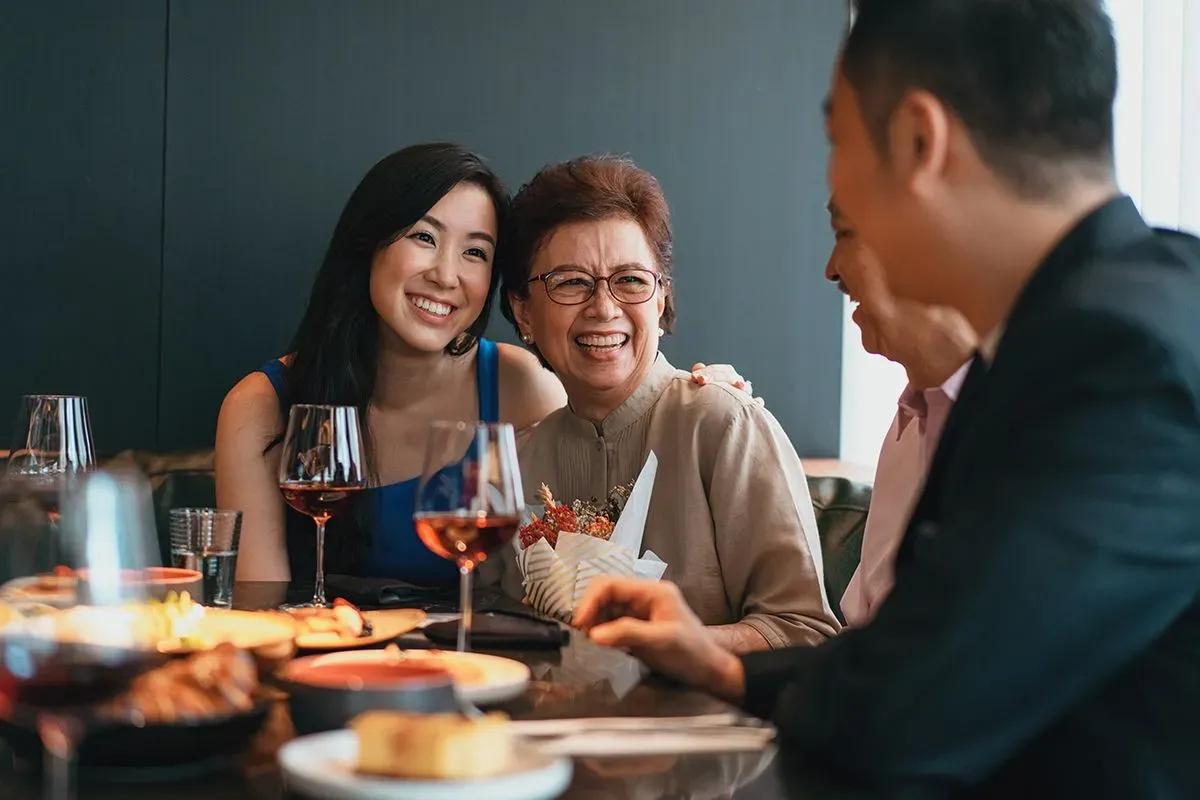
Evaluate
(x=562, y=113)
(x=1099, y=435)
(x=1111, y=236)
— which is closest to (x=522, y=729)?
(x=1099, y=435)

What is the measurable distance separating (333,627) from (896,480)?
3.00 ft

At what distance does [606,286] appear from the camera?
7.42 ft

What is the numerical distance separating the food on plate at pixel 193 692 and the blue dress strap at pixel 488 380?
5.82 feet

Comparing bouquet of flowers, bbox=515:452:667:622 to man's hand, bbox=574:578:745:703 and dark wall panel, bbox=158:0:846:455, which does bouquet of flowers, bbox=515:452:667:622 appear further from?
dark wall panel, bbox=158:0:846:455

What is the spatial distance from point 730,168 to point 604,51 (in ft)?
1.44

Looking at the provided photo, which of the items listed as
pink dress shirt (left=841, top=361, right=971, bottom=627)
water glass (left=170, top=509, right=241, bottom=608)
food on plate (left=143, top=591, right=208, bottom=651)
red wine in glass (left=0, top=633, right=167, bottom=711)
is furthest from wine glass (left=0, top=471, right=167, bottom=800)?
pink dress shirt (left=841, top=361, right=971, bottom=627)

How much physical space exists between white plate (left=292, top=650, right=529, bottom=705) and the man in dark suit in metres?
0.25

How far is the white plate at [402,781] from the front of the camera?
0.78m

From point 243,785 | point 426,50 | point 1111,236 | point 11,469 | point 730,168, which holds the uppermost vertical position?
point 426,50

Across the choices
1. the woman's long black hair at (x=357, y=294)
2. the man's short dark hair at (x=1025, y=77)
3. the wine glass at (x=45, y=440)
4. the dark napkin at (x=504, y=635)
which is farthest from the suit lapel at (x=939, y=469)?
the woman's long black hair at (x=357, y=294)

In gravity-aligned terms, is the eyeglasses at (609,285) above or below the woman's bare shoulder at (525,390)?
above

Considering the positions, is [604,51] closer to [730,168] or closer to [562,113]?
[562,113]

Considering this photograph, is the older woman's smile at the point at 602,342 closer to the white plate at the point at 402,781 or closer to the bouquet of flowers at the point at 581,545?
the bouquet of flowers at the point at 581,545

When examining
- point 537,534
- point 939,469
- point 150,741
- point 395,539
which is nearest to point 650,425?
point 537,534
